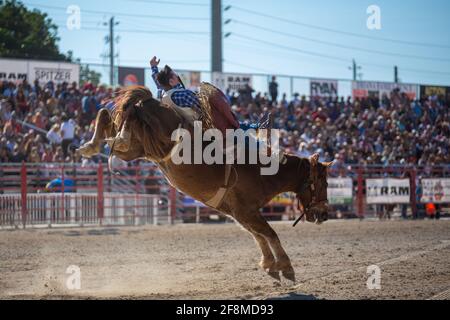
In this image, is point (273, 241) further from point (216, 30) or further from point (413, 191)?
point (216, 30)

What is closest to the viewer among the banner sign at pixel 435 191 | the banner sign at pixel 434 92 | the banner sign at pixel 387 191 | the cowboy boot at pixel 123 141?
the cowboy boot at pixel 123 141

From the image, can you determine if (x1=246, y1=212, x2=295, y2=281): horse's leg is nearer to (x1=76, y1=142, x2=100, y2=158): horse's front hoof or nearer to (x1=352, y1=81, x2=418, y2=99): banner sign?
(x1=76, y1=142, x2=100, y2=158): horse's front hoof

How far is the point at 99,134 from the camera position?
7.12 meters

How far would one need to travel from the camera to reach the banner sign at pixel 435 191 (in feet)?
69.9

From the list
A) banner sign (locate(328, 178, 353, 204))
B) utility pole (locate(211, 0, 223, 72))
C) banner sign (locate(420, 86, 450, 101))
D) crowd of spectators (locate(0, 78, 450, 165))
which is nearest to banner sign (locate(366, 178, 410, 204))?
banner sign (locate(328, 178, 353, 204))

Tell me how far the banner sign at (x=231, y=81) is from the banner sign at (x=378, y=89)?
6904 millimetres

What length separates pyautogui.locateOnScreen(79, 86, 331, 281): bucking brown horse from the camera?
7102 mm

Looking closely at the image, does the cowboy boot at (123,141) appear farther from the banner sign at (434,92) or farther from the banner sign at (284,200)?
the banner sign at (434,92)

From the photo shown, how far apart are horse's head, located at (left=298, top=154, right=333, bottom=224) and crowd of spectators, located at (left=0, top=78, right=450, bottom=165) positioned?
8.42m

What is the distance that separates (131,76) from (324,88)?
10.1 metres

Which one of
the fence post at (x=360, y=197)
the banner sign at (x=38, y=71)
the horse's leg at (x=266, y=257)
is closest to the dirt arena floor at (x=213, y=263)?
the horse's leg at (x=266, y=257)

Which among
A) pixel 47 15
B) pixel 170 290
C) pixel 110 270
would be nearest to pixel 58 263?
pixel 110 270

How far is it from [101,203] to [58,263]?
23.3 ft
